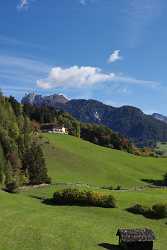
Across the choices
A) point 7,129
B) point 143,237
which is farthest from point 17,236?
point 7,129

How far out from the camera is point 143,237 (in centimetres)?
5409

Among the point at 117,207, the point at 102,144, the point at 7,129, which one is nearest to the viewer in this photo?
the point at 117,207

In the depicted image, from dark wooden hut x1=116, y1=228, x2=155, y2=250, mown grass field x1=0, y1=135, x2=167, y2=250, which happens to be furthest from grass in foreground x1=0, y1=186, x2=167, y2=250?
dark wooden hut x1=116, y1=228, x2=155, y2=250

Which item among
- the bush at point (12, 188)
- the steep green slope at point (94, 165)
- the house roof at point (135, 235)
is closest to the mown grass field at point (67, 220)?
the steep green slope at point (94, 165)

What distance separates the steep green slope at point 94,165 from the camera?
11906 cm

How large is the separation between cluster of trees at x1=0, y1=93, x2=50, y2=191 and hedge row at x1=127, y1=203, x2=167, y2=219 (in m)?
27.5

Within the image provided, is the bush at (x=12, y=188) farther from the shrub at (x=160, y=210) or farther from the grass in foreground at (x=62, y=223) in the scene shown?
the shrub at (x=160, y=210)

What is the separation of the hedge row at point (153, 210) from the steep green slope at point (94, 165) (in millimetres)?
36534

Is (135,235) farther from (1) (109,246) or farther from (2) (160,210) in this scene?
(2) (160,210)

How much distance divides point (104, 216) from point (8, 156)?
1475 inches

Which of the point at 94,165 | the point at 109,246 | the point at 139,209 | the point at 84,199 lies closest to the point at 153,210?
the point at 139,209

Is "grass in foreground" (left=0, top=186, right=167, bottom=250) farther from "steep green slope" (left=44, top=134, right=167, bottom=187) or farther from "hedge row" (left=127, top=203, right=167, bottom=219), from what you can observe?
"steep green slope" (left=44, top=134, right=167, bottom=187)

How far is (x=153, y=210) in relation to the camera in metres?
73.2

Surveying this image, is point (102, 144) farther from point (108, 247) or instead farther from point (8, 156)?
point (108, 247)
